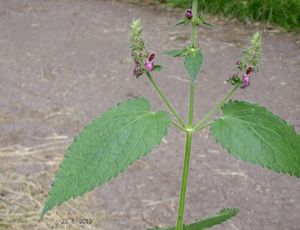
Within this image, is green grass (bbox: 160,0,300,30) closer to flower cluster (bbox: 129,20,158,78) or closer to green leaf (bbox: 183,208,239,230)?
green leaf (bbox: 183,208,239,230)

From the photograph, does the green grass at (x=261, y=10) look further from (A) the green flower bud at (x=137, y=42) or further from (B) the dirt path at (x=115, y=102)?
(A) the green flower bud at (x=137, y=42)

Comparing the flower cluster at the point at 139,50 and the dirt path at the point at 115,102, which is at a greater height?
the flower cluster at the point at 139,50

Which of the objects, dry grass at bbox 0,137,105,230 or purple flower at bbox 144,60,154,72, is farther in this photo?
dry grass at bbox 0,137,105,230

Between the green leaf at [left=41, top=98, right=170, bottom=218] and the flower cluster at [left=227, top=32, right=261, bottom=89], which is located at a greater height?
the flower cluster at [left=227, top=32, right=261, bottom=89]

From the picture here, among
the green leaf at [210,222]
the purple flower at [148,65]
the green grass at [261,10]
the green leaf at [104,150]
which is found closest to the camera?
the green leaf at [104,150]

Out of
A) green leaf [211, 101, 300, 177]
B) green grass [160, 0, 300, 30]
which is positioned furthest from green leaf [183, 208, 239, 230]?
green grass [160, 0, 300, 30]

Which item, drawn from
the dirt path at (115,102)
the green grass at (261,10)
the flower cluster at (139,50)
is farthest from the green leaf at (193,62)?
the green grass at (261,10)
